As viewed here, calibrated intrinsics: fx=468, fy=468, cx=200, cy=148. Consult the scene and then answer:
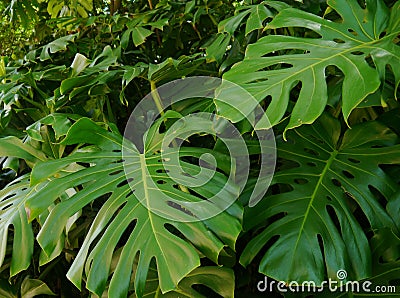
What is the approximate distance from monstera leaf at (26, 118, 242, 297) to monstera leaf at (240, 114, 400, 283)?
81mm

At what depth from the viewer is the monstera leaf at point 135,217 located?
0.65m

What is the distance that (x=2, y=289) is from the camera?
41.2 inches

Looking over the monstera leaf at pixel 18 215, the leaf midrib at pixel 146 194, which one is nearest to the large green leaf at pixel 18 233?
the monstera leaf at pixel 18 215

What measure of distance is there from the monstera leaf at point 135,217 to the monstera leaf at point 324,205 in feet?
0.27

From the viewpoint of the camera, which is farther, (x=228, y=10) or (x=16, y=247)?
(x=228, y=10)

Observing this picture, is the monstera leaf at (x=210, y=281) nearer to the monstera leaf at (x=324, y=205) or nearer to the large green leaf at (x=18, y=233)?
the monstera leaf at (x=324, y=205)

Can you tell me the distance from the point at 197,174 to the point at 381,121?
1.29 ft

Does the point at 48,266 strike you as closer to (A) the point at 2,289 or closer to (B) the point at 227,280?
(A) the point at 2,289

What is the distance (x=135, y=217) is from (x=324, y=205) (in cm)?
31

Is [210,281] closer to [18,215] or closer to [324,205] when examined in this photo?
[324,205]

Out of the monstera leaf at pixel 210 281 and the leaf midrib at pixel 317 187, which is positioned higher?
the leaf midrib at pixel 317 187

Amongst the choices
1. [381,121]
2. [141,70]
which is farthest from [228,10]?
[381,121]

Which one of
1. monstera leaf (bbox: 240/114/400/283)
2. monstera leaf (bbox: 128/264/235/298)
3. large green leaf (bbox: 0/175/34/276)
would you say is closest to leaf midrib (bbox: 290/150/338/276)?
monstera leaf (bbox: 240/114/400/283)

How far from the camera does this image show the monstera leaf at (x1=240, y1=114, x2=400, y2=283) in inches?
27.1
